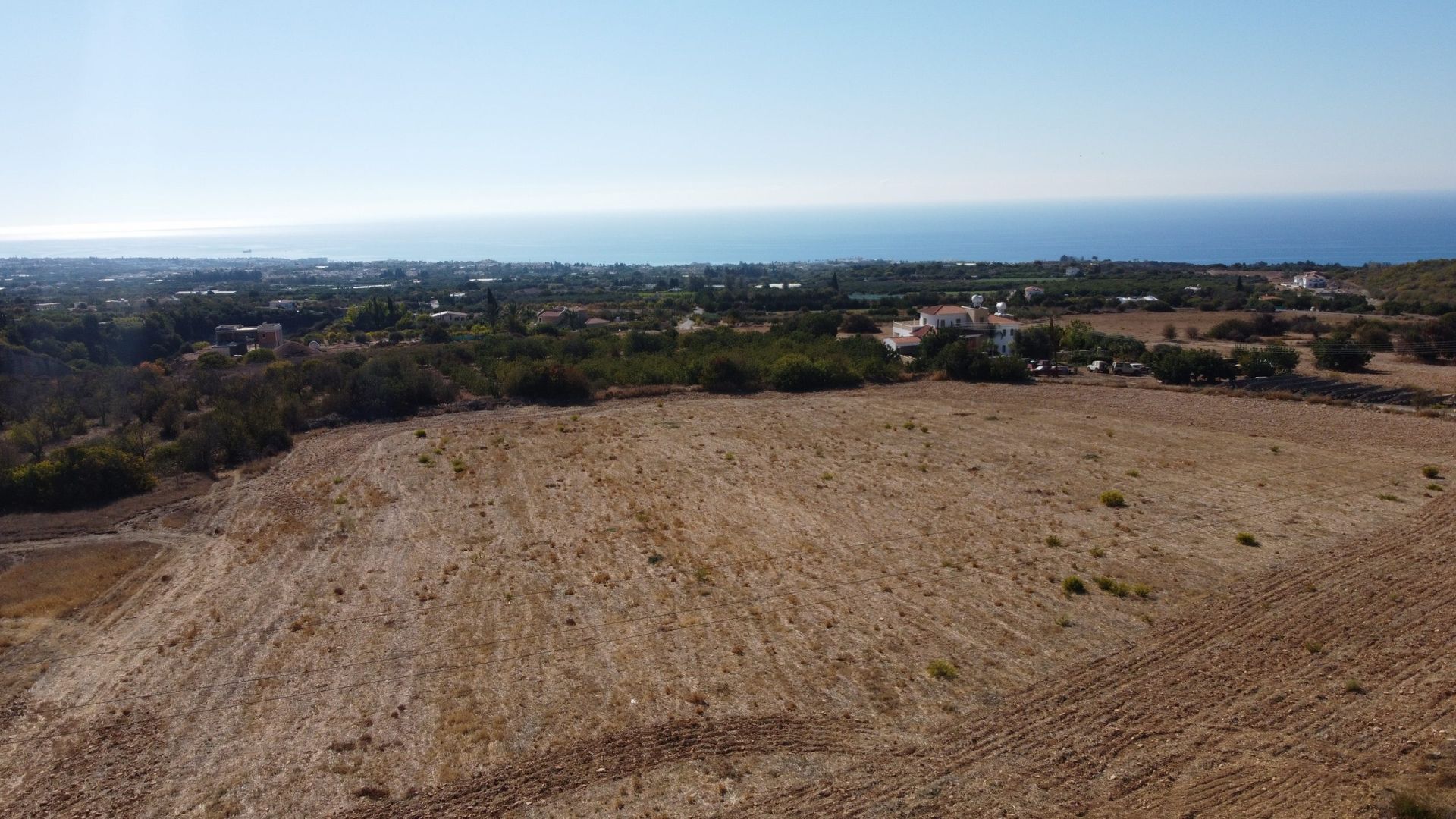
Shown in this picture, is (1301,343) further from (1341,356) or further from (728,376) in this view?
(728,376)

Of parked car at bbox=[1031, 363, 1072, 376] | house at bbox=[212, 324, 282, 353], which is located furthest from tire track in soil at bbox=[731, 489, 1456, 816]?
house at bbox=[212, 324, 282, 353]

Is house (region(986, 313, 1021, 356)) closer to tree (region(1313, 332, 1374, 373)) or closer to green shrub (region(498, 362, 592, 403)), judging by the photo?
tree (region(1313, 332, 1374, 373))

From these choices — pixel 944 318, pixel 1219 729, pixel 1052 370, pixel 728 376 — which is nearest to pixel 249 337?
pixel 728 376

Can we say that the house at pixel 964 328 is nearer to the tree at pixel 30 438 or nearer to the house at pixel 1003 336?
the house at pixel 1003 336

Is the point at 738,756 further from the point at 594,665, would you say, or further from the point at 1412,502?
the point at 1412,502

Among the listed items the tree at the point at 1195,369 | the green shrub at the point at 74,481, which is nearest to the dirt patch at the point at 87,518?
the green shrub at the point at 74,481

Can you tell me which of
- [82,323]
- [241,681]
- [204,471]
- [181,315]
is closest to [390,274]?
[181,315]

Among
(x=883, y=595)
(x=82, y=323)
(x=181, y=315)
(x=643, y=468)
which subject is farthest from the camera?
(x=181, y=315)
